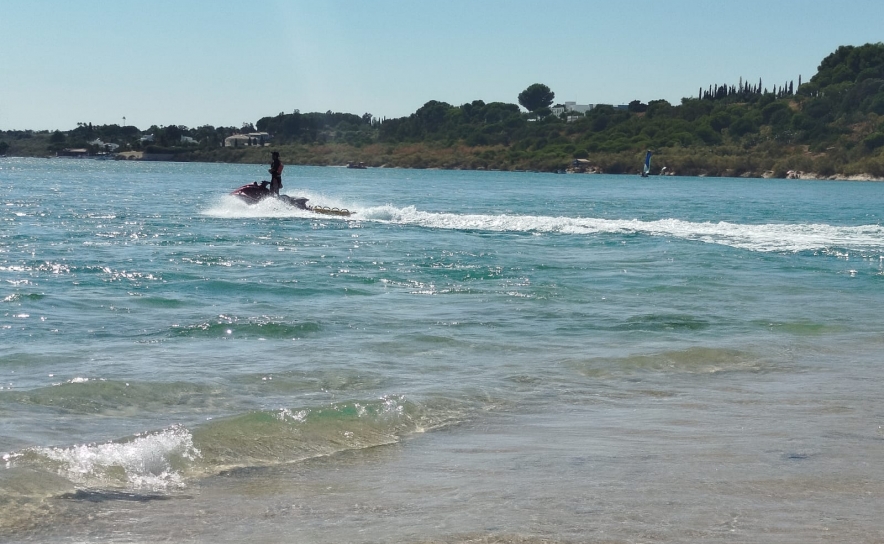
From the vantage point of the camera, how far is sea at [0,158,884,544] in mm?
6223

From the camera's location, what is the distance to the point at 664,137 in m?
149

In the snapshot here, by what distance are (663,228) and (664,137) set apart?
120438mm

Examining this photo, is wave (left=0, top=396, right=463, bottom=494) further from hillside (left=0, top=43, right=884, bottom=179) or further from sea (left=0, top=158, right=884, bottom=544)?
hillside (left=0, top=43, right=884, bottom=179)

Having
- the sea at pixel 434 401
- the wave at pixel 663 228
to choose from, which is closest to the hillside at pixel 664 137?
the wave at pixel 663 228

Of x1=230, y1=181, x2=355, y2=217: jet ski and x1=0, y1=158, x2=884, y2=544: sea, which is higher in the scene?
x1=230, y1=181, x2=355, y2=217: jet ski

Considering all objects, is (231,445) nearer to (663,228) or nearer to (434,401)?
(434,401)

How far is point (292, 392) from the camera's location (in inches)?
380

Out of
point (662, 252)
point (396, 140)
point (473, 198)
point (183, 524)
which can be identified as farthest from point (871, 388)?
point (396, 140)

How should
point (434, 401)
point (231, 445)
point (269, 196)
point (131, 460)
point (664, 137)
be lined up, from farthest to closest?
point (664, 137) → point (269, 196) → point (434, 401) → point (231, 445) → point (131, 460)

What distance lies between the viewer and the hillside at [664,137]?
127688mm

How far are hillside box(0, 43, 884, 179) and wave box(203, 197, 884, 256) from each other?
89.1m

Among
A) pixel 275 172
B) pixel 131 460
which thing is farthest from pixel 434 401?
pixel 275 172

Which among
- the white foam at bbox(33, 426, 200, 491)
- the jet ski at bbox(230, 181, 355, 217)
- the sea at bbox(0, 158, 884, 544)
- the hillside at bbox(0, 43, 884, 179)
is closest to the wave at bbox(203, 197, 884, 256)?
the jet ski at bbox(230, 181, 355, 217)

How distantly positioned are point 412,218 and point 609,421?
26.9 m
